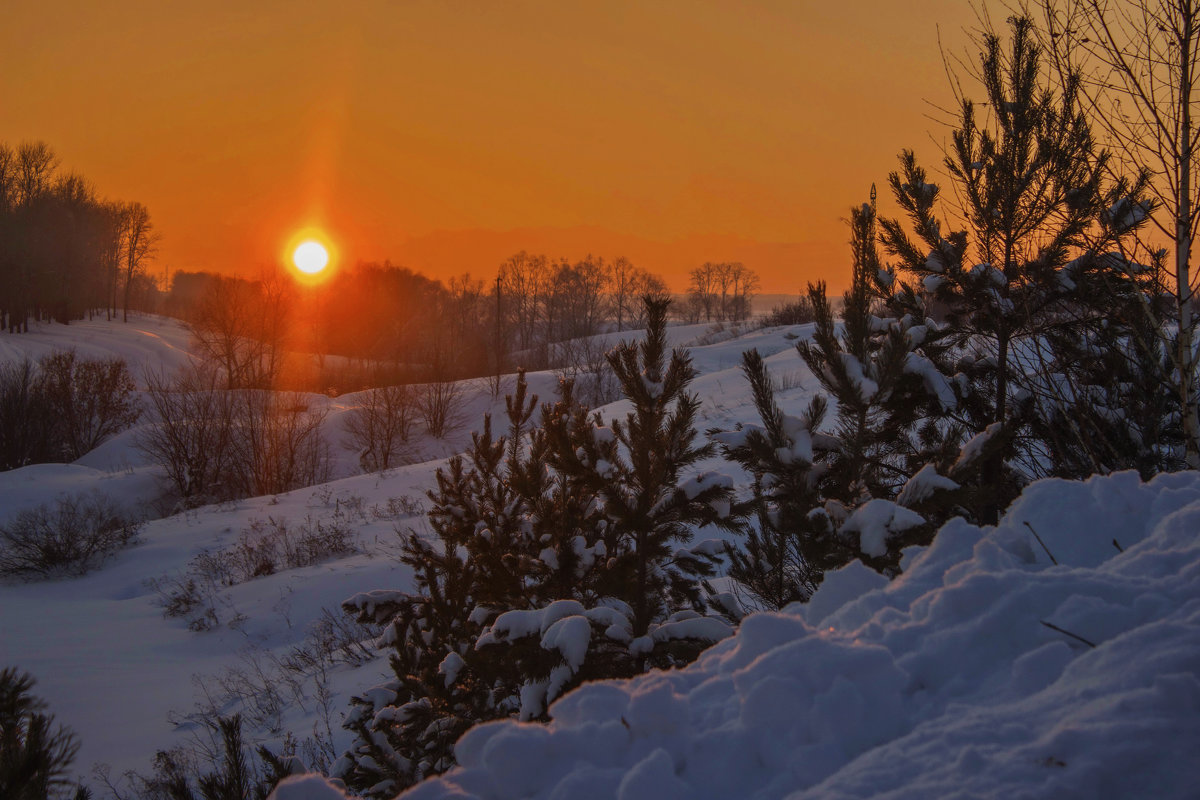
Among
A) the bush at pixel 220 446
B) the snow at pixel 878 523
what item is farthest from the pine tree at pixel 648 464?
the bush at pixel 220 446

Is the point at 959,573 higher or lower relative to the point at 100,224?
lower

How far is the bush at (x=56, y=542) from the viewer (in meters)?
12.4

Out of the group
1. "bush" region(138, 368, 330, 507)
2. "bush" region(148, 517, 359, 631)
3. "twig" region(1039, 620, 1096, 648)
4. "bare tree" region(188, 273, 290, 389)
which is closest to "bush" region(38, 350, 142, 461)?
"bare tree" region(188, 273, 290, 389)

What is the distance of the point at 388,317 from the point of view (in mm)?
60875

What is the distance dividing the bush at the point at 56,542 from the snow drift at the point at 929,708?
1501 cm

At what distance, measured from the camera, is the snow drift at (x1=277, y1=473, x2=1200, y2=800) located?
3.67ft

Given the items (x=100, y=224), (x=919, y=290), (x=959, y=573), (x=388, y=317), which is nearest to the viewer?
(x=959, y=573)

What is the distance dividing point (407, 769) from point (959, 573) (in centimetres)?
267

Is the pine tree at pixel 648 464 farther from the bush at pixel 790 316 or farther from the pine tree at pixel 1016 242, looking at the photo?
the bush at pixel 790 316

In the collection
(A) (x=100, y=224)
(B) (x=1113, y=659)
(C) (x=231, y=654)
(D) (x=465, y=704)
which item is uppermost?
(A) (x=100, y=224)

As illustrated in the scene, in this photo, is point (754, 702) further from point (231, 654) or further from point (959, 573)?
point (231, 654)

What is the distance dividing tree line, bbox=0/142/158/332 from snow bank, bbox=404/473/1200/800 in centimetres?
5684

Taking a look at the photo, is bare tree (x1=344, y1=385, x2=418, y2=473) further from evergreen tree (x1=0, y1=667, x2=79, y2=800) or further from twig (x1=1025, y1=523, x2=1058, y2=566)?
twig (x1=1025, y1=523, x2=1058, y2=566)

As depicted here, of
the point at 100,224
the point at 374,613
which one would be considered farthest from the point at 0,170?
the point at 374,613
